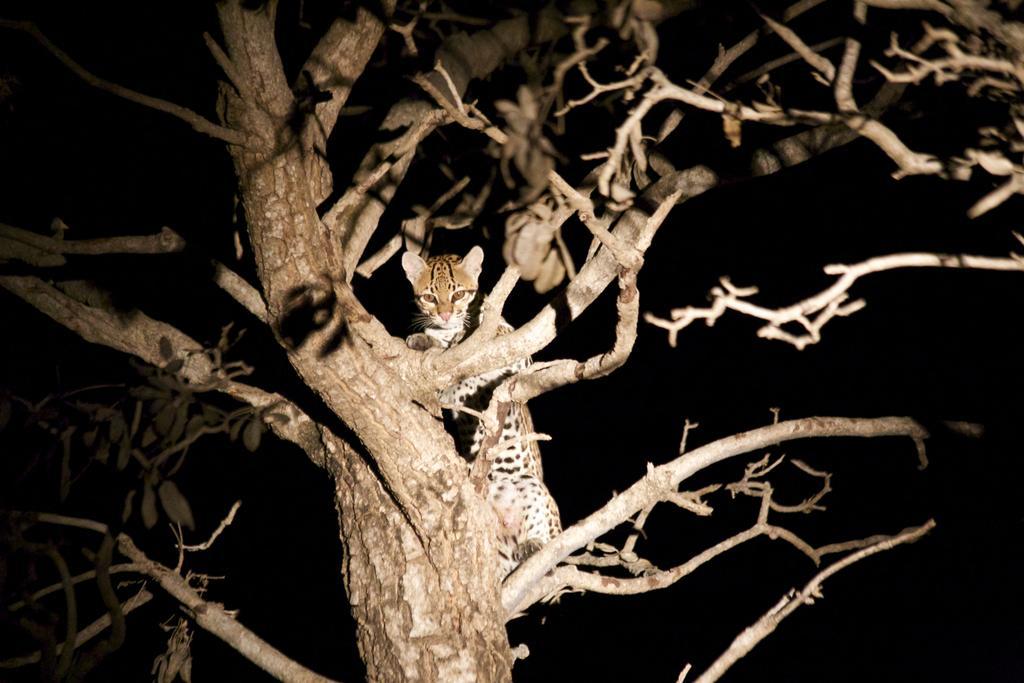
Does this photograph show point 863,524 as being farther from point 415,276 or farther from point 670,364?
point 415,276

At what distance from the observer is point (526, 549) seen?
120 inches

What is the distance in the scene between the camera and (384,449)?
1.87 m

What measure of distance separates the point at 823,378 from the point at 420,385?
2.92 meters

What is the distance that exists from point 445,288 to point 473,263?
0.69 feet

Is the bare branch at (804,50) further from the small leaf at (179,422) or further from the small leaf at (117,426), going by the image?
the small leaf at (117,426)

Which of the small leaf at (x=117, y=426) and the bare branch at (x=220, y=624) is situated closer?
the small leaf at (x=117, y=426)

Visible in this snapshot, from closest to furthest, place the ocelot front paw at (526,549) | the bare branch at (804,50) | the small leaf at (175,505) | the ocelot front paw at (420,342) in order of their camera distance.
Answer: the bare branch at (804,50) → the small leaf at (175,505) → the ocelot front paw at (526,549) → the ocelot front paw at (420,342)

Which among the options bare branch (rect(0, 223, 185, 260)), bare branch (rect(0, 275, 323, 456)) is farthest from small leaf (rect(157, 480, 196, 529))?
bare branch (rect(0, 223, 185, 260))

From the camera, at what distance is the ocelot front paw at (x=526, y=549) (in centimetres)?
303

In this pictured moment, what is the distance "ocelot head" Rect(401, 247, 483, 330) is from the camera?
3668 millimetres

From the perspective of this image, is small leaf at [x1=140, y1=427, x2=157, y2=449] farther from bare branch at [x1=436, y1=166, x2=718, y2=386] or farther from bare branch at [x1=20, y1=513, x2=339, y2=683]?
bare branch at [x1=436, y1=166, x2=718, y2=386]

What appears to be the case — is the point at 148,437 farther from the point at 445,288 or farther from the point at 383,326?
the point at 445,288

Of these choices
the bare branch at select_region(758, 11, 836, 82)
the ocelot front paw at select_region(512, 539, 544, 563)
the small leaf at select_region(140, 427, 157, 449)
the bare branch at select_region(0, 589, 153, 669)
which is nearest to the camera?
the bare branch at select_region(758, 11, 836, 82)

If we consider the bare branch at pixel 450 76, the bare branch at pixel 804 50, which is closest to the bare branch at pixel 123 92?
the bare branch at pixel 450 76
